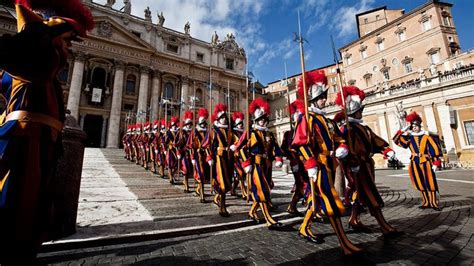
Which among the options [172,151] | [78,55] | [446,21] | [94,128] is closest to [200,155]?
[172,151]

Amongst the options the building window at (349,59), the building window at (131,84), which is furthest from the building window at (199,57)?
the building window at (349,59)

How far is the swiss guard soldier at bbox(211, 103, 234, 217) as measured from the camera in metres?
4.66

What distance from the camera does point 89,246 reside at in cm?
306

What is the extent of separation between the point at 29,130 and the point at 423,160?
756cm

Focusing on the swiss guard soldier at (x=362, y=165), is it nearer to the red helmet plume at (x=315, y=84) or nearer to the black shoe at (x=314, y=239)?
the red helmet plume at (x=315, y=84)

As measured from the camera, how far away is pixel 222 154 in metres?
4.94

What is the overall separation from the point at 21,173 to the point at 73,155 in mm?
2018

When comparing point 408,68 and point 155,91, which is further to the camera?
point 408,68

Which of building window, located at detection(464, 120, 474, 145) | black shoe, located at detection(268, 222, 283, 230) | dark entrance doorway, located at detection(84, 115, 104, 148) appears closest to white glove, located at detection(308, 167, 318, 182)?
black shoe, located at detection(268, 222, 283, 230)

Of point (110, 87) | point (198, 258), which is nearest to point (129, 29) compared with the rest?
point (110, 87)

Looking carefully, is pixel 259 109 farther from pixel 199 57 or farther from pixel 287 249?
pixel 199 57

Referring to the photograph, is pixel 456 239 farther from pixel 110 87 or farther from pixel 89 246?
pixel 110 87

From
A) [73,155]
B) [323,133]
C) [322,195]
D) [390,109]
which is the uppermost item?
[390,109]

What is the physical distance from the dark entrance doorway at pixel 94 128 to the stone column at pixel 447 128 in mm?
36052
